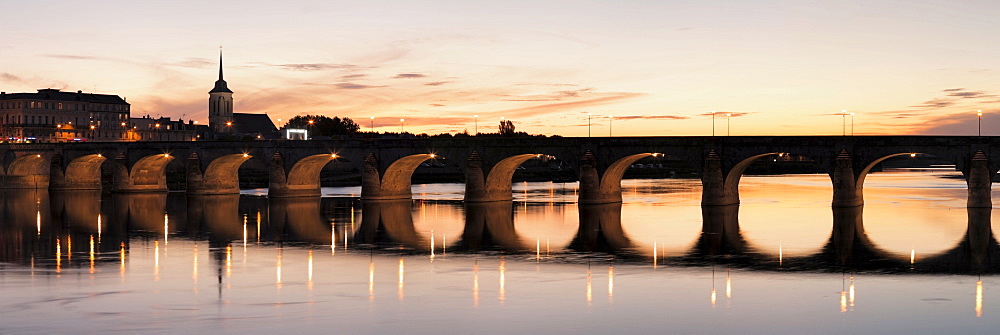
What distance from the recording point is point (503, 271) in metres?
44.3

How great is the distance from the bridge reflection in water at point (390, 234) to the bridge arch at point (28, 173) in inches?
1346

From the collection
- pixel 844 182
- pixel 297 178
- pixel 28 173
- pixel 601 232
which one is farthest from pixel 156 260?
pixel 28 173

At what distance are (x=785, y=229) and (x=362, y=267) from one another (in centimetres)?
3041

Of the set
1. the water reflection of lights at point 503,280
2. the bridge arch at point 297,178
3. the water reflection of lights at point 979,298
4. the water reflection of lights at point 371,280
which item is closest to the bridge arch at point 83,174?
the bridge arch at point 297,178

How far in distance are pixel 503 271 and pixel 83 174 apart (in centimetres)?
9111

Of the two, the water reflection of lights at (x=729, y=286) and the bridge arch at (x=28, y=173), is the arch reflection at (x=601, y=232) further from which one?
the bridge arch at (x=28, y=173)

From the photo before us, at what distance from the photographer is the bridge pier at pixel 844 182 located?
77.2 m

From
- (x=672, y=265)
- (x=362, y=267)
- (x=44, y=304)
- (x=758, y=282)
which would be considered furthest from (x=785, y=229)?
(x=44, y=304)

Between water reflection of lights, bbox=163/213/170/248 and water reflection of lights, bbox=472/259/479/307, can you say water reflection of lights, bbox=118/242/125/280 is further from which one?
water reflection of lights, bbox=472/259/479/307

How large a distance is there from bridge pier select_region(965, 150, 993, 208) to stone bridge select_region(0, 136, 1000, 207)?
0.07 m

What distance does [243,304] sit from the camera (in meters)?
35.5

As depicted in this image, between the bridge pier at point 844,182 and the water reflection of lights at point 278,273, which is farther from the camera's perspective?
the bridge pier at point 844,182

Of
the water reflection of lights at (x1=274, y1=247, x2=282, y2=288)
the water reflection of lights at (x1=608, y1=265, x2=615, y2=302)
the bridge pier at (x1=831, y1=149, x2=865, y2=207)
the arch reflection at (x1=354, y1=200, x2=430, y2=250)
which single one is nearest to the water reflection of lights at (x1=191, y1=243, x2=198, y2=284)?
the water reflection of lights at (x1=274, y1=247, x2=282, y2=288)

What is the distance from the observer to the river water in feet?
107
